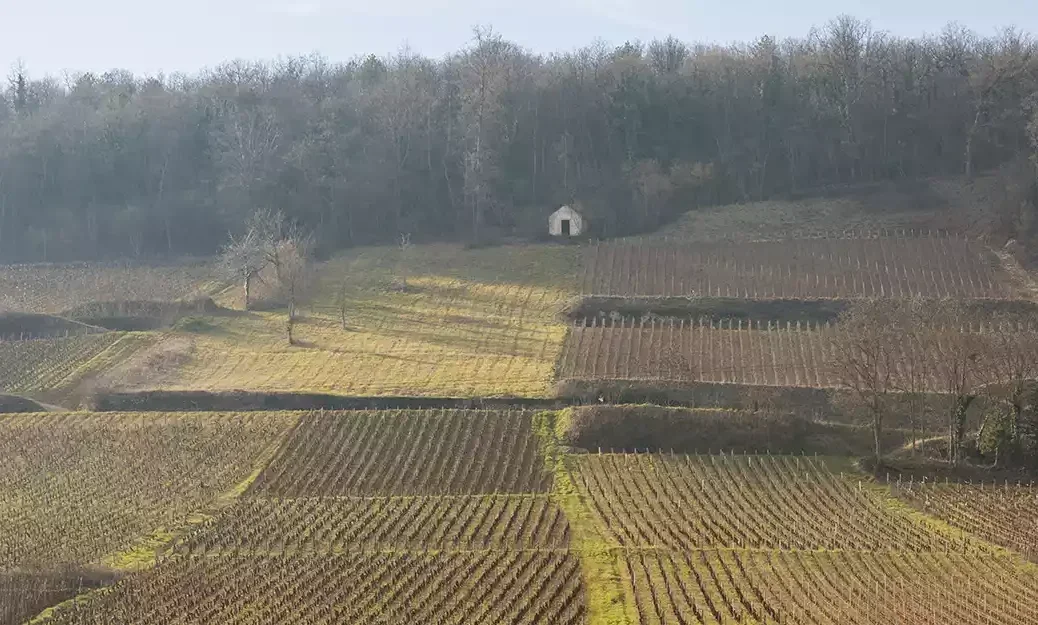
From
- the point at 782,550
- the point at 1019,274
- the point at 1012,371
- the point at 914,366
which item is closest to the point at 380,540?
the point at 782,550

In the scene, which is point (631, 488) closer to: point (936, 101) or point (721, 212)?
point (721, 212)

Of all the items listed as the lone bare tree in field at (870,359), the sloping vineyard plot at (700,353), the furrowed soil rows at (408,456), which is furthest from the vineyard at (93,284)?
the lone bare tree in field at (870,359)

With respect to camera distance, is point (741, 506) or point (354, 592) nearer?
point (354, 592)

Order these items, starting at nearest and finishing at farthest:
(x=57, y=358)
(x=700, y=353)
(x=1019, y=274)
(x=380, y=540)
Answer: (x=380, y=540)
(x=700, y=353)
(x=57, y=358)
(x=1019, y=274)

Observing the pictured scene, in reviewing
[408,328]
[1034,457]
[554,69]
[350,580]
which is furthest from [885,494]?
[554,69]

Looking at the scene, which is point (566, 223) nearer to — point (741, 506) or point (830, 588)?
point (741, 506)

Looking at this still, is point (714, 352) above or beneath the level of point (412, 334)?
beneath

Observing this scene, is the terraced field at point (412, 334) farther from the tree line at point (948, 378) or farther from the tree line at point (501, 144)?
the tree line at point (948, 378)
